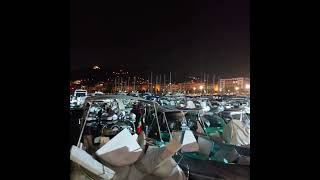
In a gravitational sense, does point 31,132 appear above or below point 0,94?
below

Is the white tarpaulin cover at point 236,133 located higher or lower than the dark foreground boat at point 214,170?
higher

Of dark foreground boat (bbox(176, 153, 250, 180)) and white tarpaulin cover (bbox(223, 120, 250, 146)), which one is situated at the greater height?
white tarpaulin cover (bbox(223, 120, 250, 146))

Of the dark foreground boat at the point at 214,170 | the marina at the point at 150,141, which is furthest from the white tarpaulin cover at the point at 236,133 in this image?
the dark foreground boat at the point at 214,170

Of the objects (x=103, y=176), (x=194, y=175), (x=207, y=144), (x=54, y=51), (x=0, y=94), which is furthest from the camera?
(x=207, y=144)

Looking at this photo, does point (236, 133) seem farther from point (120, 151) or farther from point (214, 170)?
point (120, 151)

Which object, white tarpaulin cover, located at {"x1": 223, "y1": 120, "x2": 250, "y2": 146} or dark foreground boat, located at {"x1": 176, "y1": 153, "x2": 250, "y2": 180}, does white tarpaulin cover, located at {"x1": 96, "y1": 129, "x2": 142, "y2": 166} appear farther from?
white tarpaulin cover, located at {"x1": 223, "y1": 120, "x2": 250, "y2": 146}

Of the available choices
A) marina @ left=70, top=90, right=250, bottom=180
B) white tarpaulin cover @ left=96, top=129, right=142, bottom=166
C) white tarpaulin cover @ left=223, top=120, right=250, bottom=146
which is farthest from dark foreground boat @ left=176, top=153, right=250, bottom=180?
white tarpaulin cover @ left=223, top=120, right=250, bottom=146

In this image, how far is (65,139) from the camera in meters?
1.36

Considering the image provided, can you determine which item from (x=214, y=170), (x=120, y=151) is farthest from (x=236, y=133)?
(x=120, y=151)

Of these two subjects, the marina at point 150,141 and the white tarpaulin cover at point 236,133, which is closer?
the marina at point 150,141

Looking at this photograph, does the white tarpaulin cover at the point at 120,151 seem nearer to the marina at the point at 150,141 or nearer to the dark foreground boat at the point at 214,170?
the marina at the point at 150,141
